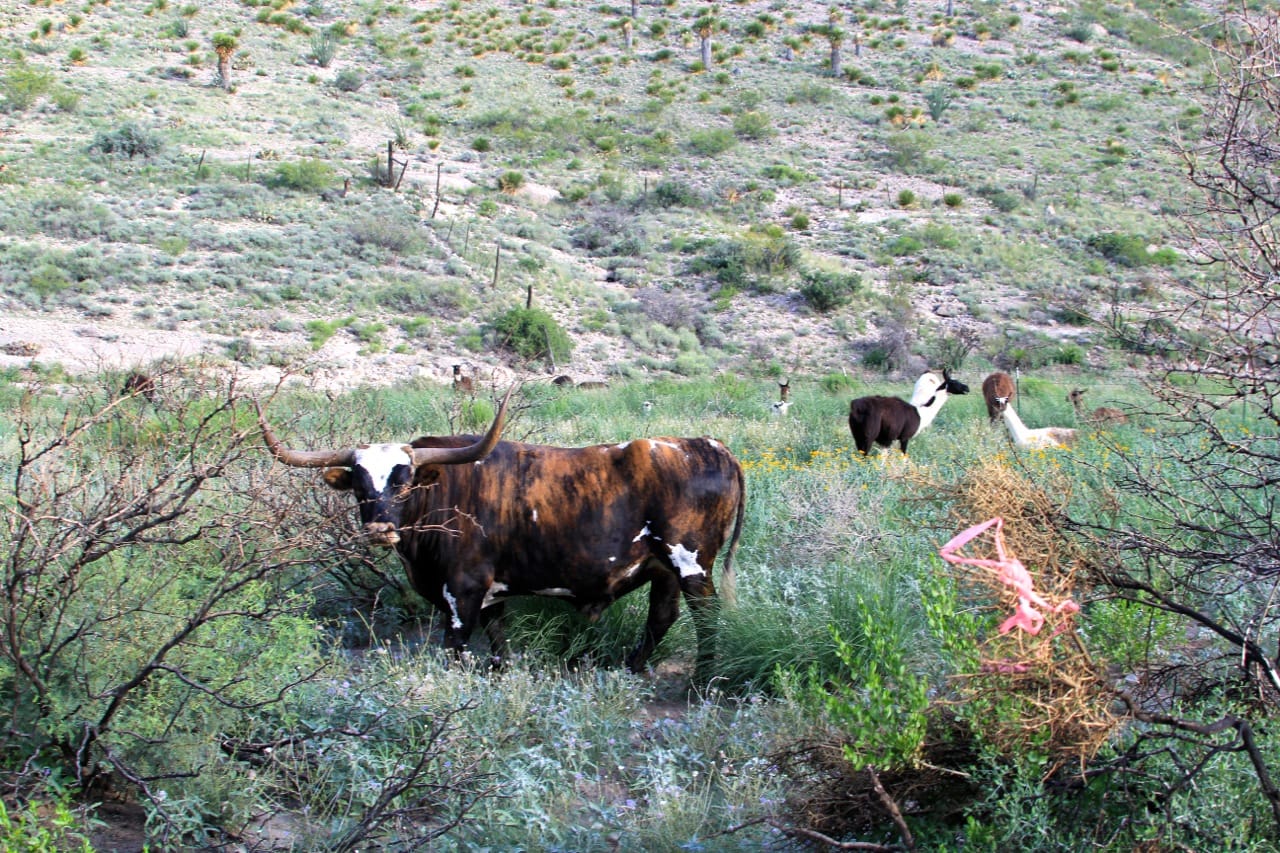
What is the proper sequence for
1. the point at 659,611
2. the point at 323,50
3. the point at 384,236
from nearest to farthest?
the point at 659,611, the point at 384,236, the point at 323,50

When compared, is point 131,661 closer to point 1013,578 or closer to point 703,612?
point 703,612

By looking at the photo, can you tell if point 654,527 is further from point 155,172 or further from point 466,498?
point 155,172

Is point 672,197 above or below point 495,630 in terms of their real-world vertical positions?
below

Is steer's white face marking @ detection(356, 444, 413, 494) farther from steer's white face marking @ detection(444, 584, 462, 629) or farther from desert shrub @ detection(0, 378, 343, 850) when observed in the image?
desert shrub @ detection(0, 378, 343, 850)

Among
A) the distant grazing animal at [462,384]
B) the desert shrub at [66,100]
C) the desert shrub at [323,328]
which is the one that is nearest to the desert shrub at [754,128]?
the desert shrub at [66,100]

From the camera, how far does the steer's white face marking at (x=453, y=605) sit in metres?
6.44

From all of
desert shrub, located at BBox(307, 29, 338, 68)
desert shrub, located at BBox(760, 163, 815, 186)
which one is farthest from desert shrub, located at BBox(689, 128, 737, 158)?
desert shrub, located at BBox(307, 29, 338, 68)

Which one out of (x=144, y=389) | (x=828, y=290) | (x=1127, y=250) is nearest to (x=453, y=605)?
(x=144, y=389)

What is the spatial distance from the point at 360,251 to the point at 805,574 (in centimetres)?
2701

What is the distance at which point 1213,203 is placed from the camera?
14.9ft

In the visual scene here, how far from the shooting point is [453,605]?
645cm

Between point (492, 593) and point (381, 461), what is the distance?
113 centimetres

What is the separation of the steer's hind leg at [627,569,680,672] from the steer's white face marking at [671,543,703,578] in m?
0.18

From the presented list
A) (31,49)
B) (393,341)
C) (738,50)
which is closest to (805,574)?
(393,341)
